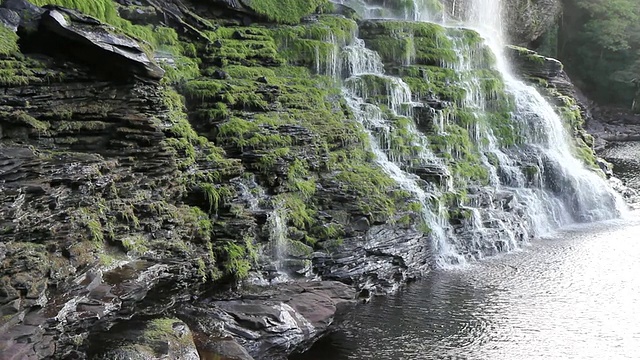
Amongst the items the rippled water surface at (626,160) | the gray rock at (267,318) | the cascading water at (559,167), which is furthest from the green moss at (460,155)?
the rippled water surface at (626,160)

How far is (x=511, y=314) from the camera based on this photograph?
47.3ft

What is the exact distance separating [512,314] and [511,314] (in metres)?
0.03

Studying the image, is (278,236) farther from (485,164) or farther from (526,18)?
(526,18)

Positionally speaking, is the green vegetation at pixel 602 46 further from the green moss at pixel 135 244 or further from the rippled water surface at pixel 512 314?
the green moss at pixel 135 244

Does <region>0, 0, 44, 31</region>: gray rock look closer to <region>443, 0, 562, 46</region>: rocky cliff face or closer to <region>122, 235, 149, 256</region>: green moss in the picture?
<region>122, 235, 149, 256</region>: green moss

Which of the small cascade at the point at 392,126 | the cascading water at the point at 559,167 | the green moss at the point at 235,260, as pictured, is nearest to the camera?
the green moss at the point at 235,260

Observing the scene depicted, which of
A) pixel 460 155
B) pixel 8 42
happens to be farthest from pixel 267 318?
pixel 460 155

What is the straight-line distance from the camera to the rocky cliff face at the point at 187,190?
32.5ft

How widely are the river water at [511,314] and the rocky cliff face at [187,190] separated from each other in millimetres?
917

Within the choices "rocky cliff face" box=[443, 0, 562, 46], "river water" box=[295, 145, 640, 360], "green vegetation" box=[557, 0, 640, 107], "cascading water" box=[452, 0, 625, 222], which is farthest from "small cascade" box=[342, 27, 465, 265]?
"green vegetation" box=[557, 0, 640, 107]

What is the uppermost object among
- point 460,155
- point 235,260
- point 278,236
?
point 460,155

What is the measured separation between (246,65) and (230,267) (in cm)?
877

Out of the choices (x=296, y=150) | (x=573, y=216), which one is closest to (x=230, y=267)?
(x=296, y=150)

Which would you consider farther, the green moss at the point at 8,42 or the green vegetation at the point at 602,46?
the green vegetation at the point at 602,46
